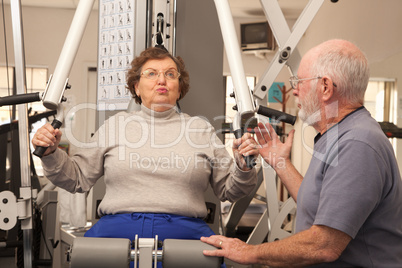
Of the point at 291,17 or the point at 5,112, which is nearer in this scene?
the point at 5,112

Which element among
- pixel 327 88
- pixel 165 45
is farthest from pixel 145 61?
pixel 327 88

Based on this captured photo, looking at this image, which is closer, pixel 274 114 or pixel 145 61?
pixel 274 114

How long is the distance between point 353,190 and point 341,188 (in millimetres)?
29

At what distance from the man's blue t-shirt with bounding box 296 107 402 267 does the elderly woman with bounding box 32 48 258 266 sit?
1.00ft

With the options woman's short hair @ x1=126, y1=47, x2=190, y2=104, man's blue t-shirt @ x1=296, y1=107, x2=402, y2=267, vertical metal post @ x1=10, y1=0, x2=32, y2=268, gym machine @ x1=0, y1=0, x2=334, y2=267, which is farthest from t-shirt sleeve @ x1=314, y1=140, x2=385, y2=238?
vertical metal post @ x1=10, y1=0, x2=32, y2=268

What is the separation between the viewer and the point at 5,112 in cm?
615

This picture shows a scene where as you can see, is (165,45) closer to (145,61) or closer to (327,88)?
(145,61)

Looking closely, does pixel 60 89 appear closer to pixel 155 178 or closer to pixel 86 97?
pixel 155 178

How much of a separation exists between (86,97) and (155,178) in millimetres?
5062

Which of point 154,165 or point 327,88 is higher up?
point 327,88

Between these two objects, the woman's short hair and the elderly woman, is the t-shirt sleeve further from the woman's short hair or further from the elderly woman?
the woman's short hair

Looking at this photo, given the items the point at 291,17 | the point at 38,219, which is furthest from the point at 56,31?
the point at 38,219

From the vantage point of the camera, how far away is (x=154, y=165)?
5.64ft

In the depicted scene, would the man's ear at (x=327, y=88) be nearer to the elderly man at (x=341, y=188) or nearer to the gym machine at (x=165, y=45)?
the elderly man at (x=341, y=188)
